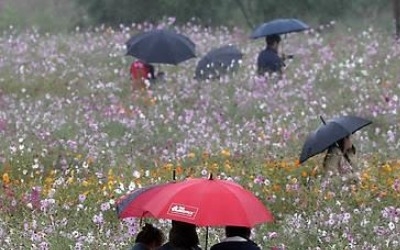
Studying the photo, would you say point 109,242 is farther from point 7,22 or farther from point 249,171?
point 7,22

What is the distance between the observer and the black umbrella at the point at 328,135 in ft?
29.9

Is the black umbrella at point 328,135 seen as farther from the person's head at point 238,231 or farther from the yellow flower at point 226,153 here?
the person's head at point 238,231

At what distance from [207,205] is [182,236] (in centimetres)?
24

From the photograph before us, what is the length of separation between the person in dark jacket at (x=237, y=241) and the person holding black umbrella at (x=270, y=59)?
9.47 m

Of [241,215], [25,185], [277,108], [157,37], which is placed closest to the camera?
[241,215]

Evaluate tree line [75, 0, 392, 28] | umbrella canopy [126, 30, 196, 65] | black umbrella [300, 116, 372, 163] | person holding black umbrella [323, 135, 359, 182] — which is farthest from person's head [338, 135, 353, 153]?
tree line [75, 0, 392, 28]

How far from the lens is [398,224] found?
827cm

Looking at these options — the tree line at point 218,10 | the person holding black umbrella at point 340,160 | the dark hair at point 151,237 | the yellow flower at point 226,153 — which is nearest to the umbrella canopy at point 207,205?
the dark hair at point 151,237

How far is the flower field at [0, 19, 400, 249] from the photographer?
28.0ft

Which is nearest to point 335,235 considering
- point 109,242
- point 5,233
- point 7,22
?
point 109,242

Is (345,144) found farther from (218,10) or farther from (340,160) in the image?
(218,10)

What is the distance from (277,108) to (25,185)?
5095mm

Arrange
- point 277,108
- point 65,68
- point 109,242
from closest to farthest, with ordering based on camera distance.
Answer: point 109,242, point 277,108, point 65,68

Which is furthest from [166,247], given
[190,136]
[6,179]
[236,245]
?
[190,136]
